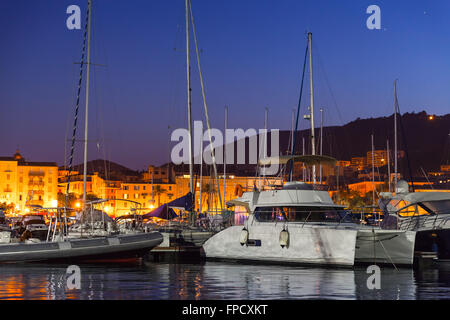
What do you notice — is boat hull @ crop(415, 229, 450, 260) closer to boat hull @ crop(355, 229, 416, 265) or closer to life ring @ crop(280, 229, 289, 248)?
boat hull @ crop(355, 229, 416, 265)

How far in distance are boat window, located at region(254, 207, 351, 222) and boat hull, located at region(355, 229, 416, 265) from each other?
1.59 meters

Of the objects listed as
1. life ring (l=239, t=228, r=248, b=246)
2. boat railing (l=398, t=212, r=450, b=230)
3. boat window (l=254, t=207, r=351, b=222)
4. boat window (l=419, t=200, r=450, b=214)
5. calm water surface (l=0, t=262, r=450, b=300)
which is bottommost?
calm water surface (l=0, t=262, r=450, b=300)

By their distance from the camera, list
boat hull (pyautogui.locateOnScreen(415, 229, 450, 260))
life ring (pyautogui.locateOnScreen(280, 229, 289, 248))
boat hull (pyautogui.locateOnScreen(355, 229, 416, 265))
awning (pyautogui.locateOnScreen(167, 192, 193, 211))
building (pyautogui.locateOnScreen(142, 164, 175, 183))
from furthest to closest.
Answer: building (pyautogui.locateOnScreen(142, 164, 175, 183))
awning (pyautogui.locateOnScreen(167, 192, 193, 211))
boat hull (pyautogui.locateOnScreen(415, 229, 450, 260))
life ring (pyautogui.locateOnScreen(280, 229, 289, 248))
boat hull (pyautogui.locateOnScreen(355, 229, 416, 265))

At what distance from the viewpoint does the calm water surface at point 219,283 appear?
17250 mm

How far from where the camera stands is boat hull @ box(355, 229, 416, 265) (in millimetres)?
24734

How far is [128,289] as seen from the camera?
18531 millimetres

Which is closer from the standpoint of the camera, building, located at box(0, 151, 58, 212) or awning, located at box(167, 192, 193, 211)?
awning, located at box(167, 192, 193, 211)

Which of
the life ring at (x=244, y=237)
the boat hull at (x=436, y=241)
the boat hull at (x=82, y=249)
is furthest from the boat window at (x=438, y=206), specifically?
the boat hull at (x=82, y=249)

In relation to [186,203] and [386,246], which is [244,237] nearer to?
[386,246]

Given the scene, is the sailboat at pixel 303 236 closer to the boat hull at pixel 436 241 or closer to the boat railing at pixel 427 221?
the boat hull at pixel 436 241

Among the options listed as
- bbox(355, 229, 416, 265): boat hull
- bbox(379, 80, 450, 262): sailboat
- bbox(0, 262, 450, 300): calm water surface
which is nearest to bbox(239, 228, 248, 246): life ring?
bbox(0, 262, 450, 300): calm water surface
